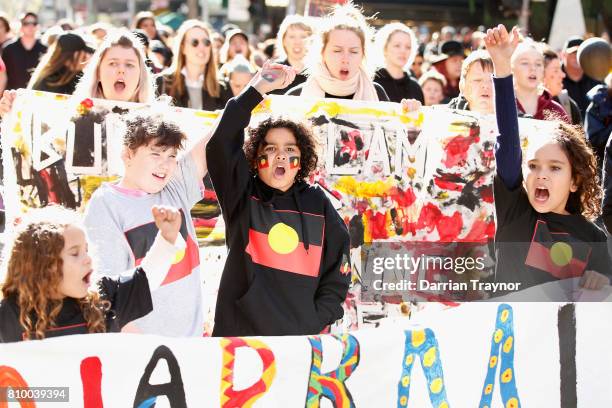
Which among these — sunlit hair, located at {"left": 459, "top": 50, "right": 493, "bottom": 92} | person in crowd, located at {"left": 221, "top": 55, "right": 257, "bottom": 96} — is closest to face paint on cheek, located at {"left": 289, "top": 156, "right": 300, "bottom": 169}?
sunlit hair, located at {"left": 459, "top": 50, "right": 493, "bottom": 92}

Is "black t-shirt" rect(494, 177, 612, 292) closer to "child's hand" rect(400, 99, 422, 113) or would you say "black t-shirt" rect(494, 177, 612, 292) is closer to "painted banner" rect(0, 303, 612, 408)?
"painted banner" rect(0, 303, 612, 408)

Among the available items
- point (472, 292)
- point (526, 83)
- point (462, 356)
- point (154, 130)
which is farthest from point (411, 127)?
point (462, 356)

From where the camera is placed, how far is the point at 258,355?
3.11 m

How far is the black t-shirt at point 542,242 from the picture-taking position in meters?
3.84

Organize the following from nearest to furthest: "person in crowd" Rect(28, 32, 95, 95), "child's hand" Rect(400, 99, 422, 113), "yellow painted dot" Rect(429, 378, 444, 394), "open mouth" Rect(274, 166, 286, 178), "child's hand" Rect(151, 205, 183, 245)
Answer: "child's hand" Rect(151, 205, 183, 245)
"yellow painted dot" Rect(429, 378, 444, 394)
"open mouth" Rect(274, 166, 286, 178)
"child's hand" Rect(400, 99, 422, 113)
"person in crowd" Rect(28, 32, 95, 95)

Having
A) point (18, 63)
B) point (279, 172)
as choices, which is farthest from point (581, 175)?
point (18, 63)

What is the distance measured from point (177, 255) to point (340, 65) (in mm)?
1990

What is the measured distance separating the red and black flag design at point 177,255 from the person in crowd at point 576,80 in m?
5.72

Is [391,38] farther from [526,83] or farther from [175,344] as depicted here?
[175,344]

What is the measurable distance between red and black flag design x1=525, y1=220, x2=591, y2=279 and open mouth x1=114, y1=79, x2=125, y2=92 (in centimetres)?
221

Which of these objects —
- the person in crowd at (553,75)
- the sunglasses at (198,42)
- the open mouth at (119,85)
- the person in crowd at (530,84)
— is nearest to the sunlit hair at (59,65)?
the sunglasses at (198,42)

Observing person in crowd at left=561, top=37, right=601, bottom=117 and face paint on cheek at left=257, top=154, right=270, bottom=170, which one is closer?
face paint on cheek at left=257, top=154, right=270, bottom=170

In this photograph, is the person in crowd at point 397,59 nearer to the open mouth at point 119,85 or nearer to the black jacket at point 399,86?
the black jacket at point 399,86

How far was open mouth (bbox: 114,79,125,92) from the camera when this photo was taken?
5.07m
